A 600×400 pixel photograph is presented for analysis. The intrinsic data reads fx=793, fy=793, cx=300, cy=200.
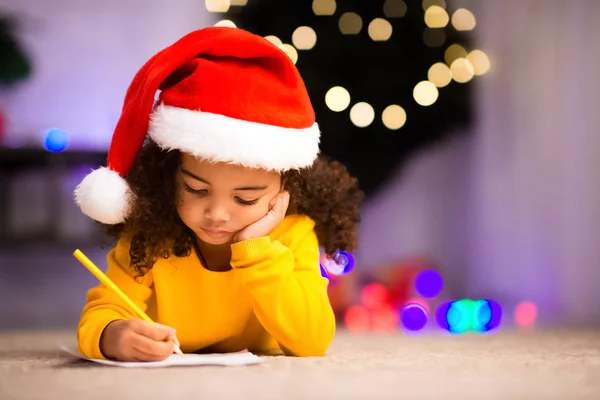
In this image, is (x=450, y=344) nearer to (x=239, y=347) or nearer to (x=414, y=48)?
(x=239, y=347)

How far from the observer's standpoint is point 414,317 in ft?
7.41

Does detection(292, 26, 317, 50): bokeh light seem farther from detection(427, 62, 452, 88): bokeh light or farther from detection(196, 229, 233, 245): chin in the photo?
detection(196, 229, 233, 245): chin

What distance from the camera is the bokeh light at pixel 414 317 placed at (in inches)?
88.4

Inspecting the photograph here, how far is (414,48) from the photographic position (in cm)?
247

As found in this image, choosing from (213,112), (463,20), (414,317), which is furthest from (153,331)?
(463,20)

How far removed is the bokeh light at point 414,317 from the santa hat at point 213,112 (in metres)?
1.20

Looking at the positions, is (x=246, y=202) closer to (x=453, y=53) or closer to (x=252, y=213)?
(x=252, y=213)

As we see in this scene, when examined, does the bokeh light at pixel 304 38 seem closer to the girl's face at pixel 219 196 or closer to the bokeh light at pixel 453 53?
the bokeh light at pixel 453 53

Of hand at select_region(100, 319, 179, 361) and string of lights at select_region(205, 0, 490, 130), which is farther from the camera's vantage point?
string of lights at select_region(205, 0, 490, 130)

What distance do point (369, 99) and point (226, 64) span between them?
1412 mm

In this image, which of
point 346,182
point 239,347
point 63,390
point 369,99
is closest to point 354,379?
point 63,390

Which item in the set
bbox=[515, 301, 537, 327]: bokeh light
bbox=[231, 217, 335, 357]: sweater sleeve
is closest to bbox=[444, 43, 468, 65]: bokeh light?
bbox=[515, 301, 537, 327]: bokeh light

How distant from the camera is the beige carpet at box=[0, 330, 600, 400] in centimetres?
79

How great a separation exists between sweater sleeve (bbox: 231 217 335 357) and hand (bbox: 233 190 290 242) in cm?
2
